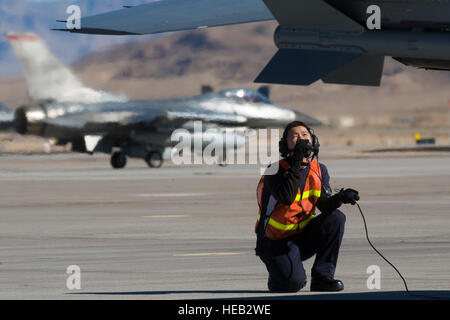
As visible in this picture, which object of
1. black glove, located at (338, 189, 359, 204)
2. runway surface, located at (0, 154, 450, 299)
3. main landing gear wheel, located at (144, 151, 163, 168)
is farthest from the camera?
main landing gear wheel, located at (144, 151, 163, 168)

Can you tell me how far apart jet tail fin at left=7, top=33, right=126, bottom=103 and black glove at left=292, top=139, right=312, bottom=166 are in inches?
1404

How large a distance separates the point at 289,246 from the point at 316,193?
2.06ft

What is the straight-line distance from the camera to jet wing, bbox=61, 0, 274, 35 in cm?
1260

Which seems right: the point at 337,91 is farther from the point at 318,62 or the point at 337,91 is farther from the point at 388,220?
the point at 318,62

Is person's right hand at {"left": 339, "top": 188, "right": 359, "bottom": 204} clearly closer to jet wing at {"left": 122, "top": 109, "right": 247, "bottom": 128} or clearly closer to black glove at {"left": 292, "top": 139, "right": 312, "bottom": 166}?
black glove at {"left": 292, "top": 139, "right": 312, "bottom": 166}

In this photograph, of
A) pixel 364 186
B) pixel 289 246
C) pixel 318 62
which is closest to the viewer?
pixel 289 246

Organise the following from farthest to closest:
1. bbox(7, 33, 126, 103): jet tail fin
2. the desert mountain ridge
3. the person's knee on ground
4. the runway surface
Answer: the desert mountain ridge → bbox(7, 33, 126, 103): jet tail fin → the runway surface → the person's knee on ground

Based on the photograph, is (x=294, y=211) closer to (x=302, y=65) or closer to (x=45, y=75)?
(x=302, y=65)

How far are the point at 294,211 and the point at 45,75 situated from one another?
35.6 m

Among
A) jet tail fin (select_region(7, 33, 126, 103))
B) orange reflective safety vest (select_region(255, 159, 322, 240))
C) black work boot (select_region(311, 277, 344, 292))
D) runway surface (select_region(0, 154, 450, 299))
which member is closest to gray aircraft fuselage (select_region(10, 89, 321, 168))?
jet tail fin (select_region(7, 33, 126, 103))

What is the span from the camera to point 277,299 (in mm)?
10234

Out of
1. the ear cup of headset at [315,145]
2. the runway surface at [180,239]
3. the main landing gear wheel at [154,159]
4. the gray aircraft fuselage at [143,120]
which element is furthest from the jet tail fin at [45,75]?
the ear cup of headset at [315,145]

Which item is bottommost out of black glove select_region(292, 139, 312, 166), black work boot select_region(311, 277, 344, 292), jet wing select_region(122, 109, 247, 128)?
black work boot select_region(311, 277, 344, 292)
